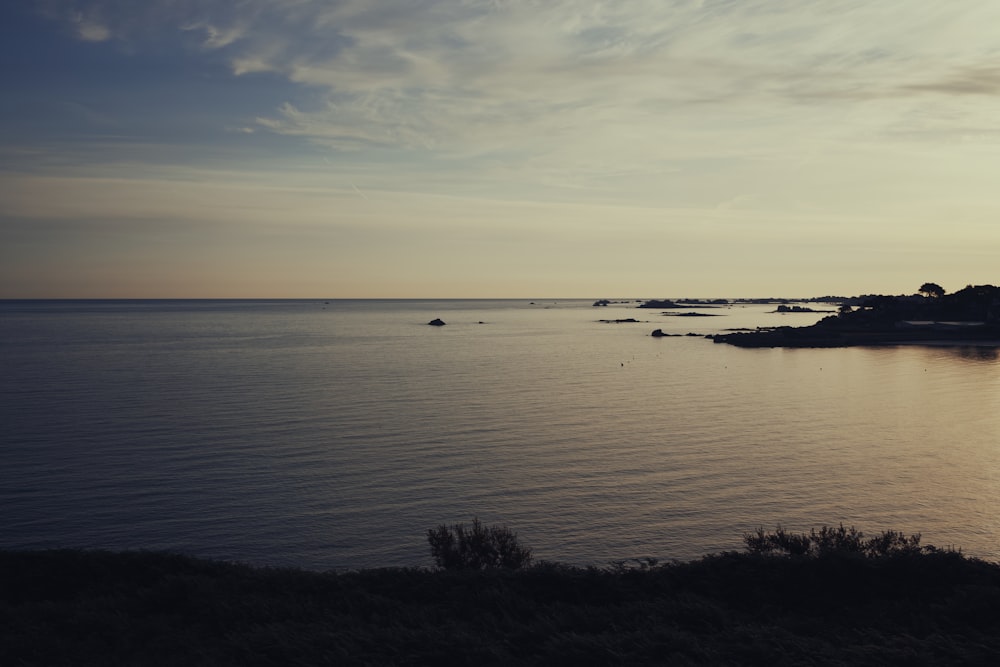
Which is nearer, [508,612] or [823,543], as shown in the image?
[508,612]

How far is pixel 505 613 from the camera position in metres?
17.8

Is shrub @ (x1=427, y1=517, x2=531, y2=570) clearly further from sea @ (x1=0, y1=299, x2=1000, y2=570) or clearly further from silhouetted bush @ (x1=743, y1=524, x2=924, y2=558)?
silhouetted bush @ (x1=743, y1=524, x2=924, y2=558)

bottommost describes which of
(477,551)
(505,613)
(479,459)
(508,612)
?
(479,459)

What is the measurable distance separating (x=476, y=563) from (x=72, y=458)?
28917mm

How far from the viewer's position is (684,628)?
1730cm

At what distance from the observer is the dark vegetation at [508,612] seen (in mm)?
15406

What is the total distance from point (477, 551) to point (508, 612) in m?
6.22

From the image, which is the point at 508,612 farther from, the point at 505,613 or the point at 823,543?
the point at 823,543

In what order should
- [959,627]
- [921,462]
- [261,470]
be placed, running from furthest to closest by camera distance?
1. [921,462]
2. [261,470]
3. [959,627]

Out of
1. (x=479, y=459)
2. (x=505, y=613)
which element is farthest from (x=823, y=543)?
(x=479, y=459)

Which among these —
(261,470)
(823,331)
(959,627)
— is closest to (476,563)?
(959,627)

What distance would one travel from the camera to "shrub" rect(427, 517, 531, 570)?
24.3 meters

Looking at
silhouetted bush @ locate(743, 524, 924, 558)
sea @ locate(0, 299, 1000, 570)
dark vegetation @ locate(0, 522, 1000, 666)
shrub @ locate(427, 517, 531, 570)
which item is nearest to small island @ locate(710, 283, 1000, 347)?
sea @ locate(0, 299, 1000, 570)

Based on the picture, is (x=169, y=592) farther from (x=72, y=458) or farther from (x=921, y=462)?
(x=921, y=462)
